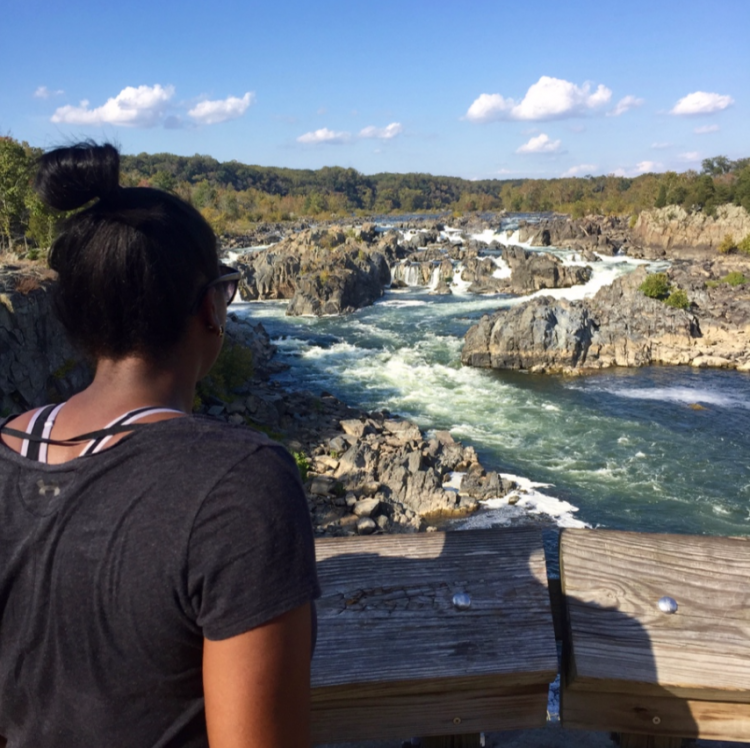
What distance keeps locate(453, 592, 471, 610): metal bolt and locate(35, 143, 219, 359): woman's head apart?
73cm

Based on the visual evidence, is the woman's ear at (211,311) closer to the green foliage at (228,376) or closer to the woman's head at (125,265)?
the woman's head at (125,265)

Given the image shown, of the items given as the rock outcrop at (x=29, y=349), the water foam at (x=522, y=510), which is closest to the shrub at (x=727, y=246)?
the water foam at (x=522, y=510)

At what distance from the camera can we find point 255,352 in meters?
23.0

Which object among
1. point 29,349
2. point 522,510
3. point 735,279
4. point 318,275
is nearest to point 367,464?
point 522,510

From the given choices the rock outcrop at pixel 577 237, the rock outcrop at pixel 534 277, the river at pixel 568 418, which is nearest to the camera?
the river at pixel 568 418

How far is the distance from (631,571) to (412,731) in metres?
0.53

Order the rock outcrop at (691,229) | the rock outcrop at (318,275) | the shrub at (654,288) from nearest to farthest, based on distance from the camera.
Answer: the shrub at (654,288) → the rock outcrop at (318,275) → the rock outcrop at (691,229)

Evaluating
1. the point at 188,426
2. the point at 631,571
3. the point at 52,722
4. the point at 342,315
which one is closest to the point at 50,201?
the point at 188,426

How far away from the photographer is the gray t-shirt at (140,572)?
0.84 metres

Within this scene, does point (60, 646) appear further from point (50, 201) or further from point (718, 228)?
point (718, 228)

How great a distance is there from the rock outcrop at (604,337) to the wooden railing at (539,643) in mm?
21851

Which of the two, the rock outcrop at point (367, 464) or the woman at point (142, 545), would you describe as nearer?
the woman at point (142, 545)

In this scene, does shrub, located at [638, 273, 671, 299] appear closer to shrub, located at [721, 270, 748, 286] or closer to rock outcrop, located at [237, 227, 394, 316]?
shrub, located at [721, 270, 748, 286]

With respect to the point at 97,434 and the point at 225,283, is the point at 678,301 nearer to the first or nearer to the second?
the point at 225,283
